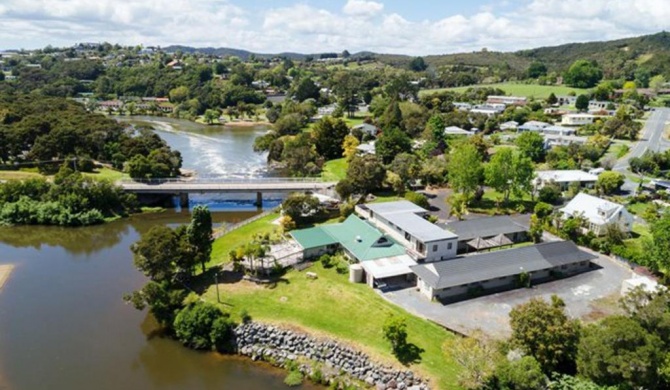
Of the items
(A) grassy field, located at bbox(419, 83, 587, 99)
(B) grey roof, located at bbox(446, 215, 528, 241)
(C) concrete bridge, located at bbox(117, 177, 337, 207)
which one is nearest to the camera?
(B) grey roof, located at bbox(446, 215, 528, 241)

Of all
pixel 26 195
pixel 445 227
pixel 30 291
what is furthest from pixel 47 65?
pixel 445 227

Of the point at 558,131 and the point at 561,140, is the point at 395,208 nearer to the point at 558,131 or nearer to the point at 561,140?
the point at 561,140

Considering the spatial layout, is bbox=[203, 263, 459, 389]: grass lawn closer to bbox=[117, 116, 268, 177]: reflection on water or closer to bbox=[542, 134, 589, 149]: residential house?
bbox=[117, 116, 268, 177]: reflection on water

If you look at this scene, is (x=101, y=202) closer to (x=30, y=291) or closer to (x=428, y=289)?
(x=30, y=291)

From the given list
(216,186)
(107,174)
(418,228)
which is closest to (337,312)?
(418,228)

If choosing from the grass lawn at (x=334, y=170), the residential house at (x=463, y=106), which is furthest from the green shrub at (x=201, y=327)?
the residential house at (x=463, y=106)

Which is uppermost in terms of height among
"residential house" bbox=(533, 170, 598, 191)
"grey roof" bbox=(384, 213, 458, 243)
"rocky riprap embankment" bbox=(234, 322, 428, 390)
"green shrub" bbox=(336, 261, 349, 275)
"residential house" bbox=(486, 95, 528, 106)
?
"residential house" bbox=(486, 95, 528, 106)

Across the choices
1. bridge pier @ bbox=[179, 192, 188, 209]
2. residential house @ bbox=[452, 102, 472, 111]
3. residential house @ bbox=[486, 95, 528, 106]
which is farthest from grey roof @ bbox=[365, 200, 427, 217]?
residential house @ bbox=[486, 95, 528, 106]
